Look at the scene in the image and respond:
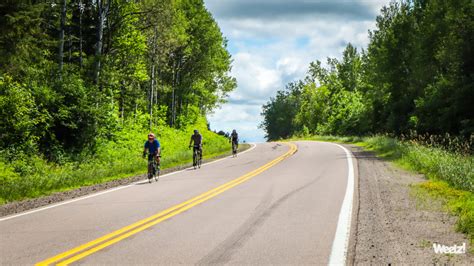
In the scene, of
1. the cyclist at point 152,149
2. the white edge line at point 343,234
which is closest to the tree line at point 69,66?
the cyclist at point 152,149

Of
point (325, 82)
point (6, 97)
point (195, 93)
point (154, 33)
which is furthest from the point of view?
point (325, 82)

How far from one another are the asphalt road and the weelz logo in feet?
4.95

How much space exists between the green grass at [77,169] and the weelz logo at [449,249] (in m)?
10.9

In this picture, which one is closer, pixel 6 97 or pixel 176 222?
pixel 176 222

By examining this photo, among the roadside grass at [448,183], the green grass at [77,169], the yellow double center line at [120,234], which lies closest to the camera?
the yellow double center line at [120,234]

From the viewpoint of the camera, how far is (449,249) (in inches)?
267

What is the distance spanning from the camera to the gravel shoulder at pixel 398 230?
6355mm

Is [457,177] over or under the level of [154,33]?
under

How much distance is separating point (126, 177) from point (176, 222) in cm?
1000

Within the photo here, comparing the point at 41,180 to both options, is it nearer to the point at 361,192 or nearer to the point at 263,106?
the point at 361,192

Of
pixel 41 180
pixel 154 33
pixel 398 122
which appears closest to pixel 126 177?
pixel 41 180

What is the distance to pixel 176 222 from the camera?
9.01 metres

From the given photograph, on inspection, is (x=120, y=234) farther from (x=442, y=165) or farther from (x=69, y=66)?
(x=69, y=66)

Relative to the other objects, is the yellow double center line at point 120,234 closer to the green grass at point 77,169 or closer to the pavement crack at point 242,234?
the pavement crack at point 242,234
